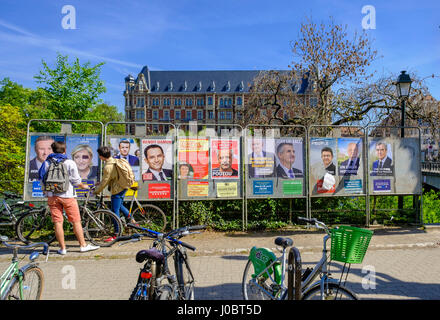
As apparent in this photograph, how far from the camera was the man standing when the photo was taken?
7.81 metres

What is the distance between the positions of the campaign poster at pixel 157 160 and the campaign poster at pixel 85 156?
107 centimetres

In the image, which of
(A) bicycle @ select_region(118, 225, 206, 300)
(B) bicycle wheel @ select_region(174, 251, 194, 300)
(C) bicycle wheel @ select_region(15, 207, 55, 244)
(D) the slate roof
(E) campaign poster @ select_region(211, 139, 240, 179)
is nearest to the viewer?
(A) bicycle @ select_region(118, 225, 206, 300)

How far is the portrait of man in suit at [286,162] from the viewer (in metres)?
7.99

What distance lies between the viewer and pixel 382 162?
841 cm

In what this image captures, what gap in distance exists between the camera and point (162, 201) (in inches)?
316

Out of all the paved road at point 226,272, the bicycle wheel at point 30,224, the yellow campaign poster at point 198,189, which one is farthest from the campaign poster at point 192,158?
the bicycle wheel at point 30,224

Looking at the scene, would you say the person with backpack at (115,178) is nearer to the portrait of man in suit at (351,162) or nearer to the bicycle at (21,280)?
the bicycle at (21,280)

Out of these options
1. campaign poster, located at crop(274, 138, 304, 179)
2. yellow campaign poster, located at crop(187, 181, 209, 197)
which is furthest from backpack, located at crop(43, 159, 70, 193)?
campaign poster, located at crop(274, 138, 304, 179)

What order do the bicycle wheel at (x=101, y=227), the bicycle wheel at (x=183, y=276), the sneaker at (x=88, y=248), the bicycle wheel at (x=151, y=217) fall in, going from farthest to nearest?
1. the bicycle wheel at (x=151, y=217)
2. the bicycle wheel at (x=101, y=227)
3. the sneaker at (x=88, y=248)
4. the bicycle wheel at (x=183, y=276)

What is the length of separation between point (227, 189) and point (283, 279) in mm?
4622

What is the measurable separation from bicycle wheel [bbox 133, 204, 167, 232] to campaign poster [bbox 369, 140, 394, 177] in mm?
5449

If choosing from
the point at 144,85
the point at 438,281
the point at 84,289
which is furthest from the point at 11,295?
the point at 144,85

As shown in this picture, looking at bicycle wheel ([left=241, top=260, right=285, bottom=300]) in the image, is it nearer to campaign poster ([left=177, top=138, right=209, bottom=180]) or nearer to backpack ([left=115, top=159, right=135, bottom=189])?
backpack ([left=115, top=159, right=135, bottom=189])
